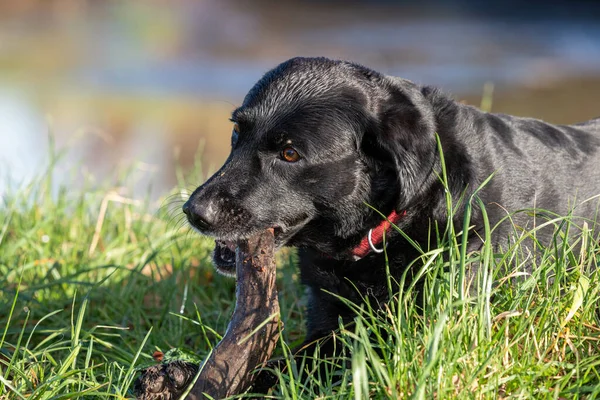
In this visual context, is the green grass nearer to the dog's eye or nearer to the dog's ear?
the dog's ear

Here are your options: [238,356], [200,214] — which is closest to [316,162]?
[200,214]

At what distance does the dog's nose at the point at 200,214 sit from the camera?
2.85 metres

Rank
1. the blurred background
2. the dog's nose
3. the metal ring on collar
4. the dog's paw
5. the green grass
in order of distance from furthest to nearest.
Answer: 1. the blurred background
2. the metal ring on collar
3. the dog's nose
4. the dog's paw
5. the green grass

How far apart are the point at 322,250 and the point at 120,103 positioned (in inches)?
286

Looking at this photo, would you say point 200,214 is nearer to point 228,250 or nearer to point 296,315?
point 228,250

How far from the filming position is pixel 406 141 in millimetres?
2896

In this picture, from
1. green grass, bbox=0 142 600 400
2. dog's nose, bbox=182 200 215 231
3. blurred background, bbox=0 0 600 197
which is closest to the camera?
green grass, bbox=0 142 600 400

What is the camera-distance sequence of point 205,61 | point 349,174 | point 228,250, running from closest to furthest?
point 349,174 → point 228,250 → point 205,61

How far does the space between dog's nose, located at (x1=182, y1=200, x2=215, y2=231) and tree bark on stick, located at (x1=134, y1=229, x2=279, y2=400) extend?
336mm

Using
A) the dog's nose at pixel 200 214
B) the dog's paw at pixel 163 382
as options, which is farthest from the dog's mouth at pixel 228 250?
the dog's paw at pixel 163 382

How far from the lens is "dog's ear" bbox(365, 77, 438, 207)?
2.86 metres

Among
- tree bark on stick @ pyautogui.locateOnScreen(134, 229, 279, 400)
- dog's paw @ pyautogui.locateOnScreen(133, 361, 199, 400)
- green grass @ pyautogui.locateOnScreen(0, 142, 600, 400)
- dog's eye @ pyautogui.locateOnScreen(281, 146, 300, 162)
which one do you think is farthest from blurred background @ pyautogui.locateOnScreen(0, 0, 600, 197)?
dog's paw @ pyautogui.locateOnScreen(133, 361, 199, 400)

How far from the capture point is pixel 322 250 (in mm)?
3145

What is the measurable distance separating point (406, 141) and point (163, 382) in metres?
1.20
